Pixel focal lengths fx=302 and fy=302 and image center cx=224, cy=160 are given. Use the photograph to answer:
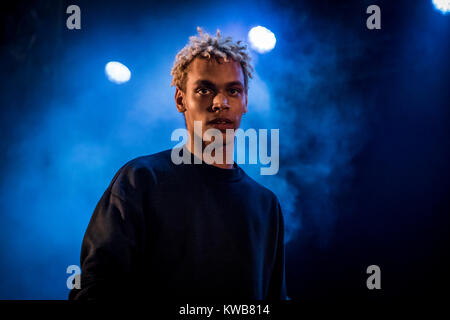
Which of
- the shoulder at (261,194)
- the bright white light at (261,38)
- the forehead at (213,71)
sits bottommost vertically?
the shoulder at (261,194)

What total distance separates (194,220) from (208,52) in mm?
742

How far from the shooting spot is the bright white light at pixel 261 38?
186 centimetres

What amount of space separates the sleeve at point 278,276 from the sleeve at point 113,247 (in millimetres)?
649

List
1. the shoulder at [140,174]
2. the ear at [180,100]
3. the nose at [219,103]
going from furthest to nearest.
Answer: the ear at [180,100]
the nose at [219,103]
the shoulder at [140,174]

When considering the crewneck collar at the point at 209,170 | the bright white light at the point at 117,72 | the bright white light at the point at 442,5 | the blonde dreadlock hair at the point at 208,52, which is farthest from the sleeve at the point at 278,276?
the bright white light at the point at 442,5

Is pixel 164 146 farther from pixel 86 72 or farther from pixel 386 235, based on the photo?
pixel 386 235

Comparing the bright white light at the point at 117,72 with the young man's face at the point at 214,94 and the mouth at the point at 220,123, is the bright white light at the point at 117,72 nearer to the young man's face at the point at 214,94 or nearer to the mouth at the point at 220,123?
the young man's face at the point at 214,94

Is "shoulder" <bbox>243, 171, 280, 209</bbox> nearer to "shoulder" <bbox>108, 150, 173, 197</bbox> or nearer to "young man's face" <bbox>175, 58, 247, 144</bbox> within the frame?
"young man's face" <bbox>175, 58, 247, 144</bbox>

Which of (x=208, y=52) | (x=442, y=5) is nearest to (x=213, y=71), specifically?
(x=208, y=52)

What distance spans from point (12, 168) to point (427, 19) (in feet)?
8.89

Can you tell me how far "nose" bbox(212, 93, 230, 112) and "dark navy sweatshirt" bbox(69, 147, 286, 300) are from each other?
0.24 meters

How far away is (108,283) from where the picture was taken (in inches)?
40.7

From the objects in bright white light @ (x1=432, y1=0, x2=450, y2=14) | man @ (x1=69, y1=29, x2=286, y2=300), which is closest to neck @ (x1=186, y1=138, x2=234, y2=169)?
man @ (x1=69, y1=29, x2=286, y2=300)

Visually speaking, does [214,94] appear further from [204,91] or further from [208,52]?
[208,52]
